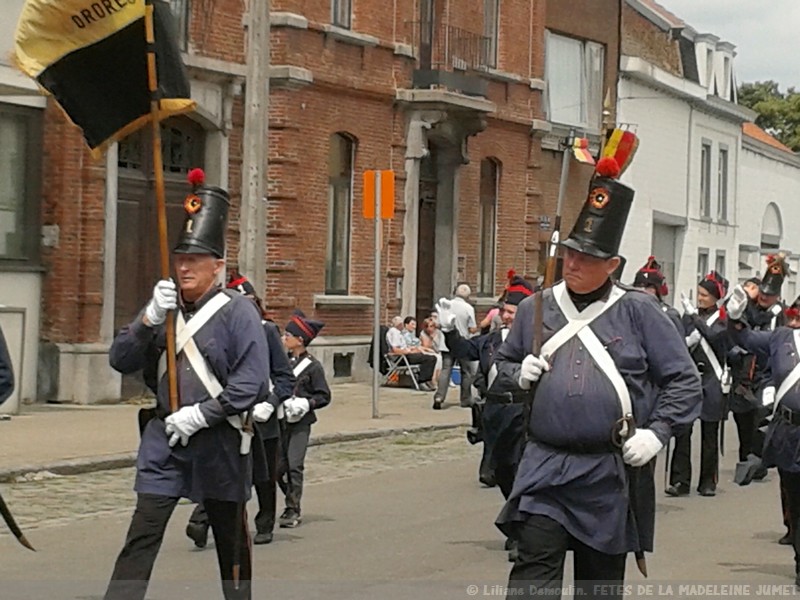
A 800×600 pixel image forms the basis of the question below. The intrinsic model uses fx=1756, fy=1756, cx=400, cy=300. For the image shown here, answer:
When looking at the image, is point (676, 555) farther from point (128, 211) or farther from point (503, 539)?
point (128, 211)

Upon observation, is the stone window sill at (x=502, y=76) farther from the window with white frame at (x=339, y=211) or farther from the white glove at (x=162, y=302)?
the white glove at (x=162, y=302)

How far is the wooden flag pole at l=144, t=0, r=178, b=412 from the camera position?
7812mm

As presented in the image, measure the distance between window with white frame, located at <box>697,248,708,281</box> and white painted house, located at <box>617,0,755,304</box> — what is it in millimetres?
26

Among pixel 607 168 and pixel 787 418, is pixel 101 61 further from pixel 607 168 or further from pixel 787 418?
pixel 787 418

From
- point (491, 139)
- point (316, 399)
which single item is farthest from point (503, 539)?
point (491, 139)

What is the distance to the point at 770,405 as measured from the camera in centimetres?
1208

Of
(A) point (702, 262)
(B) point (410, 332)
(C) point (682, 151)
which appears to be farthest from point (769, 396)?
(A) point (702, 262)

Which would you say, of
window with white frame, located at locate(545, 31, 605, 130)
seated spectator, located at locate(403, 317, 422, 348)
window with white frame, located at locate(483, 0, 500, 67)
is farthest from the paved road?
window with white frame, located at locate(545, 31, 605, 130)

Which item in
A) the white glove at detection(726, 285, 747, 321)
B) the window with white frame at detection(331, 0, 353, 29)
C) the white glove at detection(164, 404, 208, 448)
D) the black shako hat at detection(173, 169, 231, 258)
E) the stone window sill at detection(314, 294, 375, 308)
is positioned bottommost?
the white glove at detection(164, 404, 208, 448)

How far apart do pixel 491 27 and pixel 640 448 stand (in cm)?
2565

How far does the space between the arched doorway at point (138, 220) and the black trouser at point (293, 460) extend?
970cm

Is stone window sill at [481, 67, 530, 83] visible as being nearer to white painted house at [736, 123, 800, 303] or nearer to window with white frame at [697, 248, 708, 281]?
window with white frame at [697, 248, 708, 281]

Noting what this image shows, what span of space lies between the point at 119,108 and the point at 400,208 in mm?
20530

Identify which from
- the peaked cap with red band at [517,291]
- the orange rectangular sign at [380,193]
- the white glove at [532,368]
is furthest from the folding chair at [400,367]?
the white glove at [532,368]
